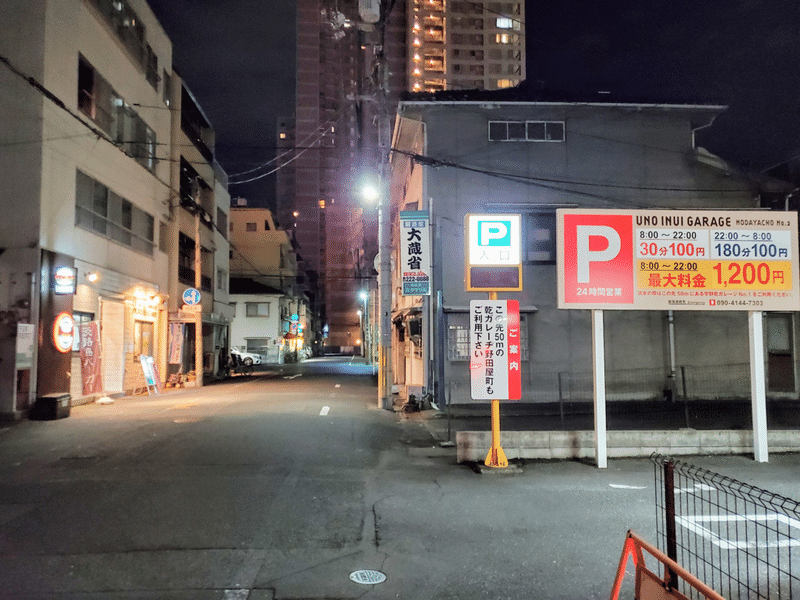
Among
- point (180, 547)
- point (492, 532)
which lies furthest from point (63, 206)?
point (492, 532)

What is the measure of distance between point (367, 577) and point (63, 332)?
14.7 meters

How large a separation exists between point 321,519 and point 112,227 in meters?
17.6

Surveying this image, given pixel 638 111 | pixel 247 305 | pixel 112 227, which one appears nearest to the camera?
pixel 638 111

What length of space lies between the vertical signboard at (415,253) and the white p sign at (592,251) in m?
6.66

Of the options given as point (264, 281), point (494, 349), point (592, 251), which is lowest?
point (494, 349)

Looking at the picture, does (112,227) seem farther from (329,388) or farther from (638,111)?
(638,111)

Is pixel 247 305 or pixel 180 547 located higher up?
pixel 247 305

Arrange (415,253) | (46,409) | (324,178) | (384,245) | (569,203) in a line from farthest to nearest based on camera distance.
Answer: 1. (324,178)
2. (569,203)
3. (384,245)
4. (415,253)
5. (46,409)

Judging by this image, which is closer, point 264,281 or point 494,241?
point 494,241

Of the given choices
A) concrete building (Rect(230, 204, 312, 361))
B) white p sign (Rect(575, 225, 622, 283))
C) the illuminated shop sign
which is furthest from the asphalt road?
concrete building (Rect(230, 204, 312, 361))

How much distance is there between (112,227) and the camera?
68.4ft

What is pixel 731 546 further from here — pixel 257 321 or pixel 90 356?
pixel 257 321

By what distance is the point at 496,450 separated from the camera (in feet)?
31.7

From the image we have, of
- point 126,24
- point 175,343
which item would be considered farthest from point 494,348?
point 126,24
